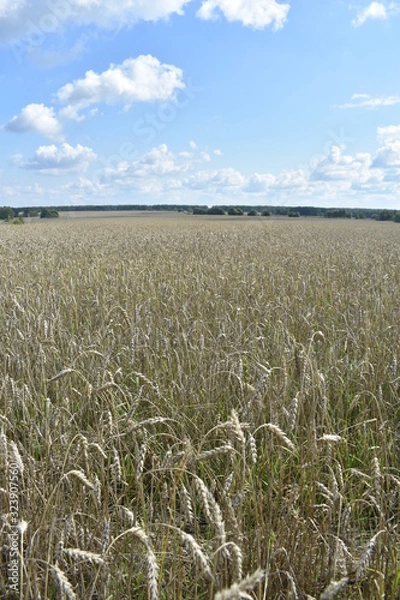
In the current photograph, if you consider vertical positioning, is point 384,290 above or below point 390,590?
above

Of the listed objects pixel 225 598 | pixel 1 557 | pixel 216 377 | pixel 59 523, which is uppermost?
pixel 225 598

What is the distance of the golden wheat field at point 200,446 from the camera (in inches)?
65.9

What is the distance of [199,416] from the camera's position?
3191mm

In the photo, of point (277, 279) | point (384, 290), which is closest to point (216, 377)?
point (384, 290)

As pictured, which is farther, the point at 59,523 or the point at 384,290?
the point at 384,290

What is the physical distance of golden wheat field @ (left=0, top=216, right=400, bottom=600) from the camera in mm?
1673

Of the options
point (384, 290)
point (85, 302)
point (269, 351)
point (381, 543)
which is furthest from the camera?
point (384, 290)

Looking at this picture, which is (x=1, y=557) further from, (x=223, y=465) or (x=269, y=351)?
(x=269, y=351)

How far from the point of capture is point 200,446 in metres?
1.65

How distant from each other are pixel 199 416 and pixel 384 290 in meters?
3.70

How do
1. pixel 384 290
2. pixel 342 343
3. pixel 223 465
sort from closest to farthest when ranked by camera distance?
pixel 223 465, pixel 342 343, pixel 384 290

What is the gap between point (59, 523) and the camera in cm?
207

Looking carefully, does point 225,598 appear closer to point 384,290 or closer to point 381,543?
point 381,543

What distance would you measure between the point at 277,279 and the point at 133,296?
7.14 feet
